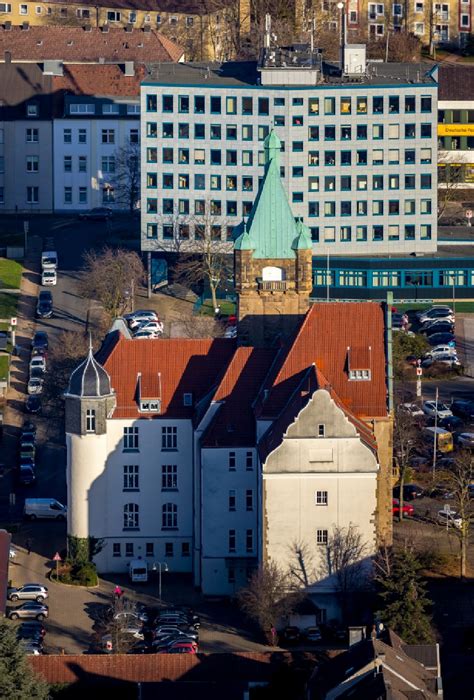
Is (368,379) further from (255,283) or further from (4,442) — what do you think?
(4,442)

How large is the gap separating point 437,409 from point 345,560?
3315 centimetres

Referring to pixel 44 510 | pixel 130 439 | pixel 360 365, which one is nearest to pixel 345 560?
pixel 360 365

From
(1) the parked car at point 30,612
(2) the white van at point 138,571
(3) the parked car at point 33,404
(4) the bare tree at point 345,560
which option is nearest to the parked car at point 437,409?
(3) the parked car at point 33,404

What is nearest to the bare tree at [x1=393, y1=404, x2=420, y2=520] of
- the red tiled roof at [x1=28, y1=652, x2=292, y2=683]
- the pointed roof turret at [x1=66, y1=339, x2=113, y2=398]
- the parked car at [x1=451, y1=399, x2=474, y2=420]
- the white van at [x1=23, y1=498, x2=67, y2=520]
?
the parked car at [x1=451, y1=399, x2=474, y2=420]

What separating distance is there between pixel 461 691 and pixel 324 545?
22.7 metres

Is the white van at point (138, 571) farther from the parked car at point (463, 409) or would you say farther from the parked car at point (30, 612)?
the parked car at point (463, 409)

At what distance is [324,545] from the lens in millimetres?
159000

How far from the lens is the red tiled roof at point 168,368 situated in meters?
168

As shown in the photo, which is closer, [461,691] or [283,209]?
[461,691]

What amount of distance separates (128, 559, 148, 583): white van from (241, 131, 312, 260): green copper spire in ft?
62.6

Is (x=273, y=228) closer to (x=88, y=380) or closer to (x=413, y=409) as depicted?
(x=88, y=380)

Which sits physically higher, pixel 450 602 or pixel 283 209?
pixel 283 209

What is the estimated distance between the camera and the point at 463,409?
631ft

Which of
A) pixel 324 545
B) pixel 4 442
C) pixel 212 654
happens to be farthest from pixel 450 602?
pixel 4 442
